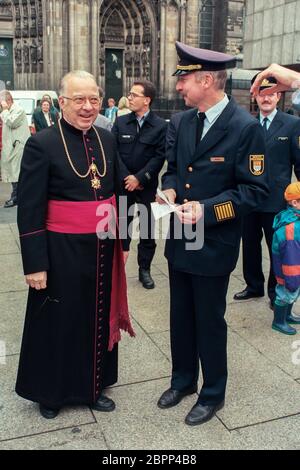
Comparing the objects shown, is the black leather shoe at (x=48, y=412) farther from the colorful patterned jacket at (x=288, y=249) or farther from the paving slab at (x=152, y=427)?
the colorful patterned jacket at (x=288, y=249)

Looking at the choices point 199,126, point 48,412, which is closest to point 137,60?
point 199,126

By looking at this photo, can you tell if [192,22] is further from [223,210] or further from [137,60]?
[223,210]

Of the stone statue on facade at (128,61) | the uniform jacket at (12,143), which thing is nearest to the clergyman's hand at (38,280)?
the uniform jacket at (12,143)

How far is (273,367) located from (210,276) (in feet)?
4.10

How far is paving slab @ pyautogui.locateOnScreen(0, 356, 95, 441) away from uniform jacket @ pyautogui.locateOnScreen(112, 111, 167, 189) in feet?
8.91

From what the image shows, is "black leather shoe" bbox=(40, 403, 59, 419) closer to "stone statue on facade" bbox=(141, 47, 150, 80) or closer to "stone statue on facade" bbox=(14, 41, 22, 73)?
"stone statue on facade" bbox=(14, 41, 22, 73)

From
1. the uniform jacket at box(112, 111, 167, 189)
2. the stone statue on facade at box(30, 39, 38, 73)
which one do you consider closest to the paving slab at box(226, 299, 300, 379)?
the uniform jacket at box(112, 111, 167, 189)

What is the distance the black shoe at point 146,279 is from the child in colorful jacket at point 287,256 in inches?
59.7

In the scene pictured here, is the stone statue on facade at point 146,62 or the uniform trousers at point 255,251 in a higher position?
the stone statue on facade at point 146,62

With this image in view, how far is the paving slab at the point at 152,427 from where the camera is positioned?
3.08m

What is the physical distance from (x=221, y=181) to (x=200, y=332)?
3.02 ft

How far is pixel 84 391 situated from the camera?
337cm

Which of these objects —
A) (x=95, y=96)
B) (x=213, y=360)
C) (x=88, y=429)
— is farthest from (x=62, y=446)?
(x=95, y=96)

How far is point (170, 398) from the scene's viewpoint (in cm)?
349
